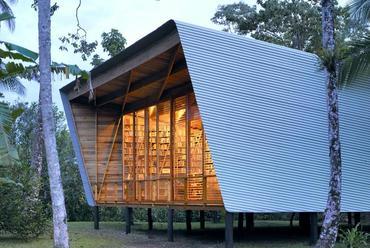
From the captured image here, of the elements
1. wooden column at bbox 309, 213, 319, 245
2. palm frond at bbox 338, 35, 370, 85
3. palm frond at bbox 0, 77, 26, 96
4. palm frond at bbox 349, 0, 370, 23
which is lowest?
wooden column at bbox 309, 213, 319, 245

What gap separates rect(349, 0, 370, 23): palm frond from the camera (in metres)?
12.3

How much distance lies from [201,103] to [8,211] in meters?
5.50

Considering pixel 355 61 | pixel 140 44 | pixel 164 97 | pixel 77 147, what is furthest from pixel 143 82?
pixel 355 61

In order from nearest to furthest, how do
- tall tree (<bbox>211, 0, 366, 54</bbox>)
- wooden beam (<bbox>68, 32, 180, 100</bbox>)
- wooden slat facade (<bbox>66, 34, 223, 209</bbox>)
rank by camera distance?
wooden beam (<bbox>68, 32, 180, 100</bbox>) < wooden slat facade (<bbox>66, 34, 223, 209</bbox>) < tall tree (<bbox>211, 0, 366, 54</bbox>)

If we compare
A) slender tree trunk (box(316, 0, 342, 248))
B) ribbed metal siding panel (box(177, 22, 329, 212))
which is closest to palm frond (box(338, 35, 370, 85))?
ribbed metal siding panel (box(177, 22, 329, 212))

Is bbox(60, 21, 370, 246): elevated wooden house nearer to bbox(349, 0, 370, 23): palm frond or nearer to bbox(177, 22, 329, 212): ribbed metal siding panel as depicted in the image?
bbox(177, 22, 329, 212): ribbed metal siding panel

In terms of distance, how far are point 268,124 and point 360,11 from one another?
332 cm

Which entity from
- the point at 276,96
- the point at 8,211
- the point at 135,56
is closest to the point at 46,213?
the point at 8,211

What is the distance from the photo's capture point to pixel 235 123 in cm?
1177

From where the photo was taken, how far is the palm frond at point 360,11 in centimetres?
1230

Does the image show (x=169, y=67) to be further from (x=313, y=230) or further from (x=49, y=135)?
(x=313, y=230)

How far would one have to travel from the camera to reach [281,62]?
41.5ft

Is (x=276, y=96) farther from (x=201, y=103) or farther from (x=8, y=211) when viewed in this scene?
(x=8, y=211)

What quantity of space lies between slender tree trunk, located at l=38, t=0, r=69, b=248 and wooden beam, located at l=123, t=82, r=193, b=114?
187 inches
